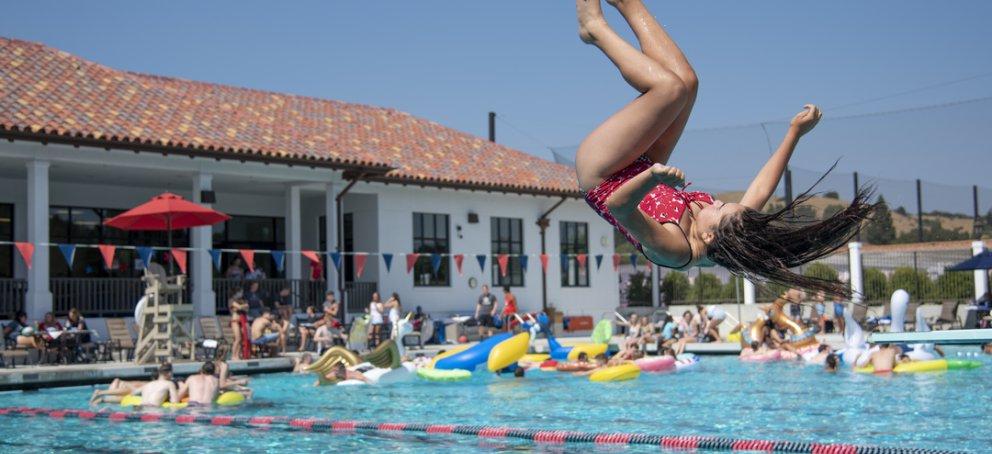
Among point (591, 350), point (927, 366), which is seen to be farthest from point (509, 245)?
point (927, 366)

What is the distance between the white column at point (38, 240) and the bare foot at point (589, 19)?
16.9 meters

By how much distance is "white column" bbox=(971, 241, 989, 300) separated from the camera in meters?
27.1

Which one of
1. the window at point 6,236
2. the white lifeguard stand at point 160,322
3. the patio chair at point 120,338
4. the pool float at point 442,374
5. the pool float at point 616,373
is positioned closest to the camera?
the pool float at point 616,373

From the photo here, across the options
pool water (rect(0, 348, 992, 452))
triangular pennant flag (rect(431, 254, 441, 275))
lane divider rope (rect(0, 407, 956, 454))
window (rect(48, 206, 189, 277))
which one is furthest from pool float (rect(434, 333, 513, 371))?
window (rect(48, 206, 189, 277))

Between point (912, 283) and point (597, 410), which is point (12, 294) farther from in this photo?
point (912, 283)

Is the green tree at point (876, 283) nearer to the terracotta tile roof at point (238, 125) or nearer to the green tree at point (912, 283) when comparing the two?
the green tree at point (912, 283)

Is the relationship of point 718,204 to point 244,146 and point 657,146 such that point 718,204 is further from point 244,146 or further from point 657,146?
point 244,146

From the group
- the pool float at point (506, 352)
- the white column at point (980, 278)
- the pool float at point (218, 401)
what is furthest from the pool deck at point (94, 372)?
the white column at point (980, 278)

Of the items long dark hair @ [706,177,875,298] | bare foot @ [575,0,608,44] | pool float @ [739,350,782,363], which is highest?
bare foot @ [575,0,608,44]

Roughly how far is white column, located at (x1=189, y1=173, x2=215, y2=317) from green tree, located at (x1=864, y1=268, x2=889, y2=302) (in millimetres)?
18800

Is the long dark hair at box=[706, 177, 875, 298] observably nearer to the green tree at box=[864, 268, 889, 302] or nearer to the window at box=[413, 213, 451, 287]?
the window at box=[413, 213, 451, 287]

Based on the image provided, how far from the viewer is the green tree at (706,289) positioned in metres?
34.9

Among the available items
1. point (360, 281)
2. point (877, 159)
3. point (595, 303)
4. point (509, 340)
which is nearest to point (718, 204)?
point (509, 340)

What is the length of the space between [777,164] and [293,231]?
19.9 m
